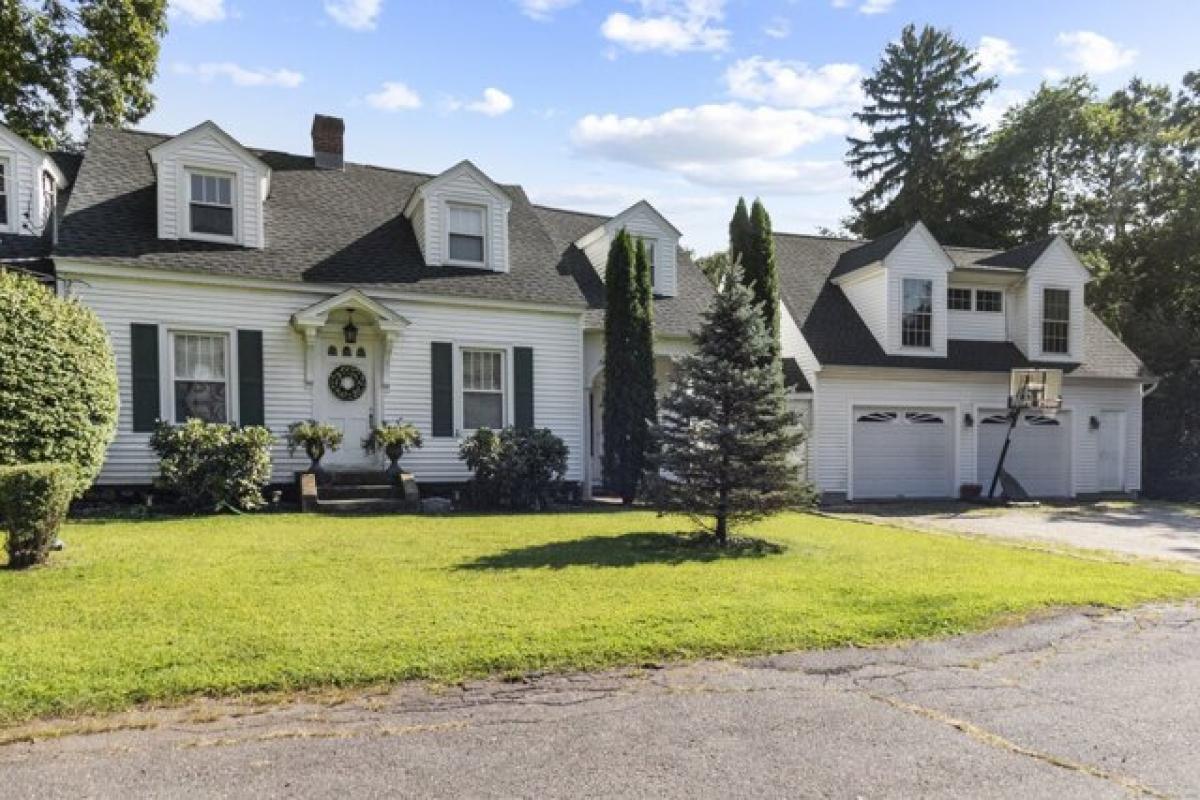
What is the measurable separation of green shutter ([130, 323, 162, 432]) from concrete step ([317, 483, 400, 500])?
2.96 metres

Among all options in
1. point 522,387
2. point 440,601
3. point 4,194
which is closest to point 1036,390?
point 522,387

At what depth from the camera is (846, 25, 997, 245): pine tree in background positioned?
34781 millimetres

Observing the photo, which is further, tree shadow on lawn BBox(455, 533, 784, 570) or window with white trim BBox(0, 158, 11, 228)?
window with white trim BBox(0, 158, 11, 228)

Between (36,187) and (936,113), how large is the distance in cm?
3556

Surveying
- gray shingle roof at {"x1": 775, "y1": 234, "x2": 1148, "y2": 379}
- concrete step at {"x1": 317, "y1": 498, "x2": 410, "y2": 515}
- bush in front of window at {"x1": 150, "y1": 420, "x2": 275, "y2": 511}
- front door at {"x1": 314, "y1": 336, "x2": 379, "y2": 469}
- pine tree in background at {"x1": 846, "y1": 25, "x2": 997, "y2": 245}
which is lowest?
concrete step at {"x1": 317, "y1": 498, "x2": 410, "y2": 515}

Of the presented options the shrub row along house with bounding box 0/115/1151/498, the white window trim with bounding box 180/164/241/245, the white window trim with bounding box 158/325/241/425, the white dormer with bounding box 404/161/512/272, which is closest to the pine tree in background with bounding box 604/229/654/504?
the shrub row along house with bounding box 0/115/1151/498

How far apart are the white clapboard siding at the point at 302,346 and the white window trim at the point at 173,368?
0.06 m

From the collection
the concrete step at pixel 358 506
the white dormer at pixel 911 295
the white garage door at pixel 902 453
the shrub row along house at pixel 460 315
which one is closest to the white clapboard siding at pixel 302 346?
the shrub row along house at pixel 460 315

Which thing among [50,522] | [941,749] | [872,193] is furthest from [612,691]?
[872,193]

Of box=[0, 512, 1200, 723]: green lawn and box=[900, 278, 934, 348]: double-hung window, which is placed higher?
box=[900, 278, 934, 348]: double-hung window

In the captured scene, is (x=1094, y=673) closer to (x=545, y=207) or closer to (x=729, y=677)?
(x=729, y=677)

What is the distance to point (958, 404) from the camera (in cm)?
1798

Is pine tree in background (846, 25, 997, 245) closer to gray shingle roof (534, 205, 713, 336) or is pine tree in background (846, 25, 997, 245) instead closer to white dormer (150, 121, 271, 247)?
gray shingle roof (534, 205, 713, 336)

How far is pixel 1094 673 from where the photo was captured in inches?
198
